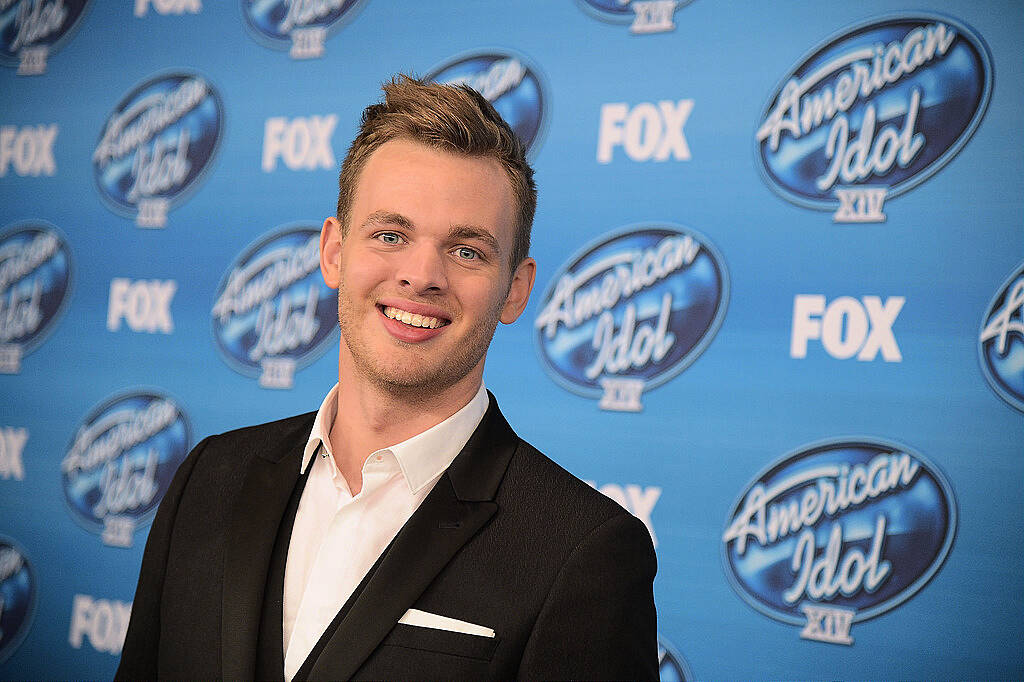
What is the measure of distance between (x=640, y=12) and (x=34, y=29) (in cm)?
219

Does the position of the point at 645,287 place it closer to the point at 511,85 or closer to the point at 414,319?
the point at 511,85

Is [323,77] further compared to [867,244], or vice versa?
[323,77]

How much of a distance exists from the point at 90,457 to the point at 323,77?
4.77 feet

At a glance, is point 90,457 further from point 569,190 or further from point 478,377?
point 478,377

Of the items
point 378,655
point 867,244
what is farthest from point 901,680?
point 378,655

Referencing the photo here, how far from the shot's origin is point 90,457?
3043mm

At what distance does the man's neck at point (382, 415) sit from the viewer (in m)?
1.34

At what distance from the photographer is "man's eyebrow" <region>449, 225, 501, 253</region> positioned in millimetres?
1311

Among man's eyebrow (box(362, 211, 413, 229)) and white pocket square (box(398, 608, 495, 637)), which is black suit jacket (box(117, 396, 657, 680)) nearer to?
white pocket square (box(398, 608, 495, 637))

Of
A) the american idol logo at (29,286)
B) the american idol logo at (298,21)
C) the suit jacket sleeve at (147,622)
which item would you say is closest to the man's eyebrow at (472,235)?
the suit jacket sleeve at (147,622)

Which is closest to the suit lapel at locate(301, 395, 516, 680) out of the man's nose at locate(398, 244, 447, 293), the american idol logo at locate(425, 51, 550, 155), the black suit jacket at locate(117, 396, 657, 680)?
the black suit jacket at locate(117, 396, 657, 680)

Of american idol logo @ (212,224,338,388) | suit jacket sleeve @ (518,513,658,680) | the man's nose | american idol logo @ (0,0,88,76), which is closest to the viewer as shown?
suit jacket sleeve @ (518,513,658,680)

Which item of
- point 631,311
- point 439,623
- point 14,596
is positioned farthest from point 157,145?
point 439,623

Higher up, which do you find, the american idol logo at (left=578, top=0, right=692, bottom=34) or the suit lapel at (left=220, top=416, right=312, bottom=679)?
the american idol logo at (left=578, top=0, right=692, bottom=34)
